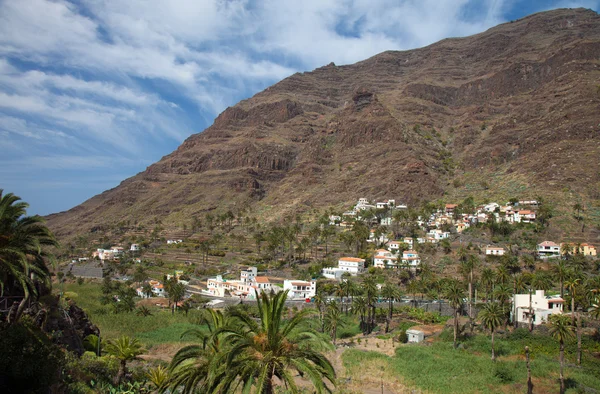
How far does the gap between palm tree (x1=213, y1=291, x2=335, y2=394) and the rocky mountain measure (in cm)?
9564

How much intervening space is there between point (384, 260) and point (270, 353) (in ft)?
223

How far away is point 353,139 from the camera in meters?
163

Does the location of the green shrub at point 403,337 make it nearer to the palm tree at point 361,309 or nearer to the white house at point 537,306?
the palm tree at point 361,309

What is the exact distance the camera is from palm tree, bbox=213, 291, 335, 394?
29.9 ft

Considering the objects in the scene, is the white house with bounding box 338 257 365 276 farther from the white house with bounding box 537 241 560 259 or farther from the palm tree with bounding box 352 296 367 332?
the white house with bounding box 537 241 560 259

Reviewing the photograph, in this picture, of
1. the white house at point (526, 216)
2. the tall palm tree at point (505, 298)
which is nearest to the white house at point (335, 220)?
the white house at point (526, 216)

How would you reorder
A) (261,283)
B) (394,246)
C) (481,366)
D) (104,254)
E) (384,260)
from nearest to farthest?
(481,366) < (261,283) < (384,260) < (394,246) < (104,254)

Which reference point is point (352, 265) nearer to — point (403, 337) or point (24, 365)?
point (403, 337)

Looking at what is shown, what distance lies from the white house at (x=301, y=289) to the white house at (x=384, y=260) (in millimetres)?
15889

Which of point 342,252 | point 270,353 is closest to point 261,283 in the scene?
point 342,252

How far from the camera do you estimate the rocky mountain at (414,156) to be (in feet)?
353

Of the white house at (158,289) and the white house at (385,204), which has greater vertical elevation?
the white house at (385,204)

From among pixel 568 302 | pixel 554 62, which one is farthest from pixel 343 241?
pixel 554 62

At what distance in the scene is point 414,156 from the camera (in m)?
135
